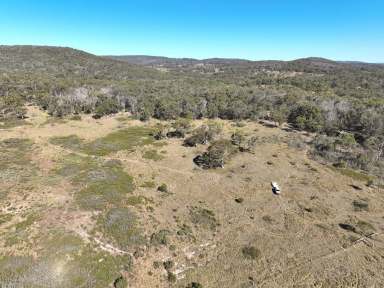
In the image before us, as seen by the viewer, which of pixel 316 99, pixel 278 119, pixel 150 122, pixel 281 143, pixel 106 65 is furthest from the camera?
pixel 106 65

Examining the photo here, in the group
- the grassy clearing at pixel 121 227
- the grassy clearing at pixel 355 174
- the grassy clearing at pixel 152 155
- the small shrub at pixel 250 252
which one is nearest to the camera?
the small shrub at pixel 250 252

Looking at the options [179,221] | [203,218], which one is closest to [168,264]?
[179,221]

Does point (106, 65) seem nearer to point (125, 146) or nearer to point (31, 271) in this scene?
point (125, 146)

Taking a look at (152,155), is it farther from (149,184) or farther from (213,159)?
(149,184)

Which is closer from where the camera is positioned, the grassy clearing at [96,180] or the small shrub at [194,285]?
the small shrub at [194,285]

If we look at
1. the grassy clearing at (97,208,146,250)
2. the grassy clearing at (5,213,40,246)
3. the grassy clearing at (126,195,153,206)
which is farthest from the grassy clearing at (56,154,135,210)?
the grassy clearing at (5,213,40,246)

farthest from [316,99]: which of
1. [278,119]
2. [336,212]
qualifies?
[336,212]

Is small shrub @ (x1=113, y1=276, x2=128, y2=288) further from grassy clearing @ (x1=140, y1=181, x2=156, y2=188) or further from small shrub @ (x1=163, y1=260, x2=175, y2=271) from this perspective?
grassy clearing @ (x1=140, y1=181, x2=156, y2=188)

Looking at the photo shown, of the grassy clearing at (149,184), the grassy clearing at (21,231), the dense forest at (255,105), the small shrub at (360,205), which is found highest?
the dense forest at (255,105)

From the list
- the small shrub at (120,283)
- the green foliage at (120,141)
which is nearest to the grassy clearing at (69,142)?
the green foliage at (120,141)

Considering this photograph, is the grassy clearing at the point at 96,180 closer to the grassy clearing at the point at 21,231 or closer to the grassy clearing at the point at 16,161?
the grassy clearing at the point at 16,161
